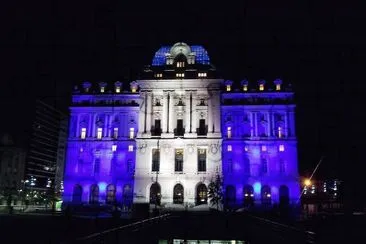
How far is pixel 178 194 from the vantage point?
71.9 m

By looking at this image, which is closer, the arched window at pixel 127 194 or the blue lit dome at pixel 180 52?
the arched window at pixel 127 194

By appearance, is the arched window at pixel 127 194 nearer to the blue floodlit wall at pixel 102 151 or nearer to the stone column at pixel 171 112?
the blue floodlit wall at pixel 102 151

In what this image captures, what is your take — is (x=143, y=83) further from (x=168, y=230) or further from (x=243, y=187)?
(x=168, y=230)

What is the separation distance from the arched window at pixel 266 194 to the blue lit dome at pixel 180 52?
2789 cm

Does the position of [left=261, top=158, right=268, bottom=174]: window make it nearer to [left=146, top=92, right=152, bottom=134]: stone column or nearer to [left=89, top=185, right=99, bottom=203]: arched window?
[left=146, top=92, right=152, bottom=134]: stone column

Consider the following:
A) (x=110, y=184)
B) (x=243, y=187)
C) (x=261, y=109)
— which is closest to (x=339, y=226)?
(x=243, y=187)

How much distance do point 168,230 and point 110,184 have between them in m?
44.5

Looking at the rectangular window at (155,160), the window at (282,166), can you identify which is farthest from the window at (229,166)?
the rectangular window at (155,160)

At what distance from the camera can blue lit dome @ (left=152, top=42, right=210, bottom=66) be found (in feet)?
257

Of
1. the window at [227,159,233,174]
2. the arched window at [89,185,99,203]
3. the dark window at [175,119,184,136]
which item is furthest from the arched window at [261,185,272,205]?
the arched window at [89,185,99,203]

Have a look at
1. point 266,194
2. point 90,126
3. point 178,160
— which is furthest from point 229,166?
point 90,126

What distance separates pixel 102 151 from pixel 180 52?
25383 mm

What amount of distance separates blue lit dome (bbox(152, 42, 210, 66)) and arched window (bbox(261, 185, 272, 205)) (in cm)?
2789

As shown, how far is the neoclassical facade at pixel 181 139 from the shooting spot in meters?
71.8
